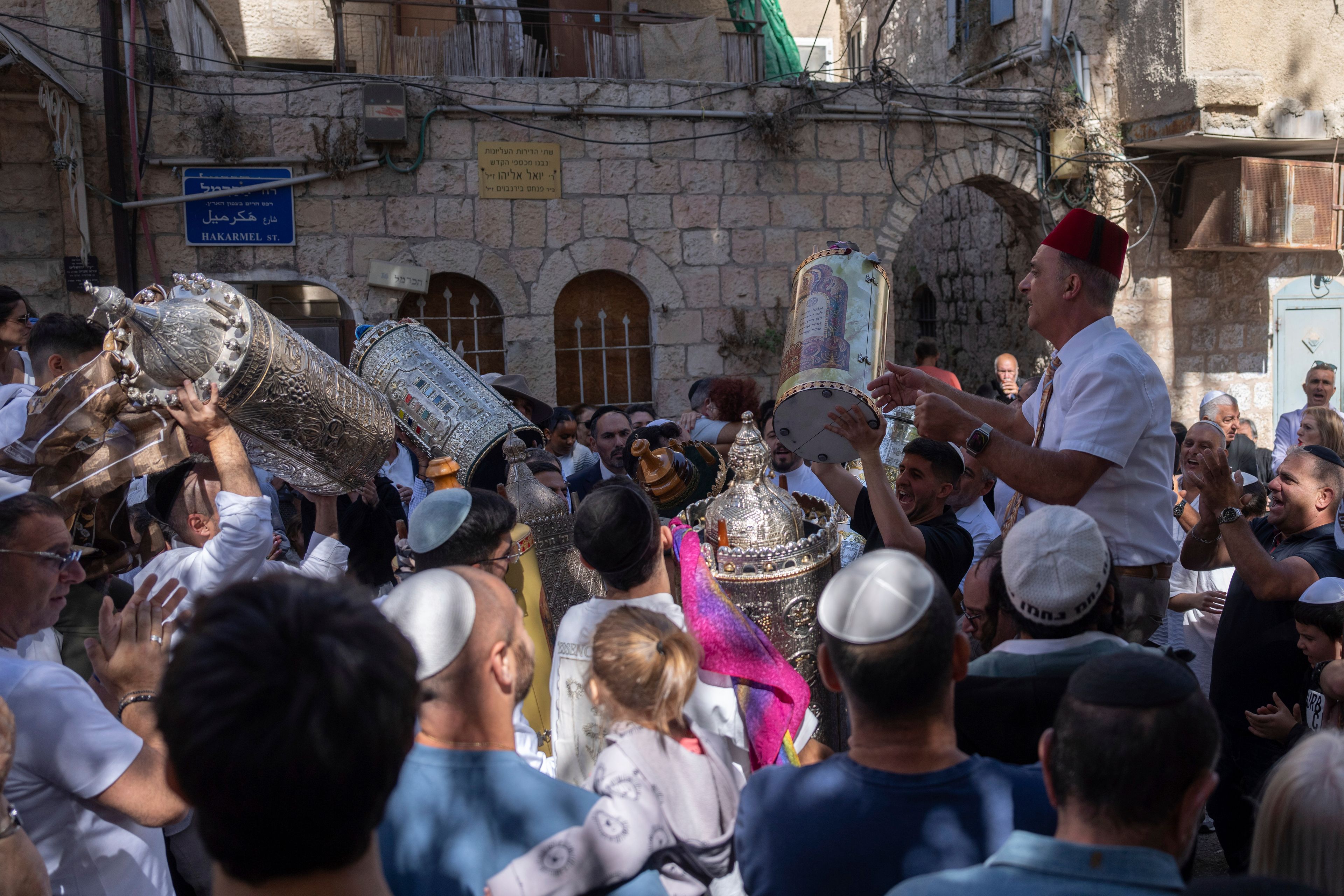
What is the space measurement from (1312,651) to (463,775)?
8.07 ft

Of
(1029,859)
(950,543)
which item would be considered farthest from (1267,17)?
(1029,859)

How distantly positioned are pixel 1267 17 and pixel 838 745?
9.24 meters

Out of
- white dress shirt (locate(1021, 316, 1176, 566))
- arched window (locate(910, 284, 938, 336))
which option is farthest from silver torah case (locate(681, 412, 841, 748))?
arched window (locate(910, 284, 938, 336))

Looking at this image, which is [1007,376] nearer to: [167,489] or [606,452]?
[606,452]

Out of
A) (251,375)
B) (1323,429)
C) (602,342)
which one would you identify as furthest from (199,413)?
(602,342)

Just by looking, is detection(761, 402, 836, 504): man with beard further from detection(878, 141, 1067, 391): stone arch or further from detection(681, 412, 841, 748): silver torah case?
detection(878, 141, 1067, 391): stone arch

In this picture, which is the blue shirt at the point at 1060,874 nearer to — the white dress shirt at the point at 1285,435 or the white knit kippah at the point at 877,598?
the white knit kippah at the point at 877,598

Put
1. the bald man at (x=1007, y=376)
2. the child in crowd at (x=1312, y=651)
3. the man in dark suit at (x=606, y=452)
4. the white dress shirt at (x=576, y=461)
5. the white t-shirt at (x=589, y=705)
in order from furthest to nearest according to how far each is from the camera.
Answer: the bald man at (x=1007, y=376) < the white dress shirt at (x=576, y=461) < the man in dark suit at (x=606, y=452) < the child in crowd at (x=1312, y=651) < the white t-shirt at (x=589, y=705)

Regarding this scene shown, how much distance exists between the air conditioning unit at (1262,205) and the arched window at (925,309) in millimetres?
2991

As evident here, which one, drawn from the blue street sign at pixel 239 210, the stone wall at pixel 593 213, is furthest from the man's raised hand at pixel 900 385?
the blue street sign at pixel 239 210

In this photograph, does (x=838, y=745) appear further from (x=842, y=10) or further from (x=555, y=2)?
(x=842, y=10)

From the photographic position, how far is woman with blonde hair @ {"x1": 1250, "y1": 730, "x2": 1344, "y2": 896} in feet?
3.95

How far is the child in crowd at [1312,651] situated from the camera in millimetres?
2691

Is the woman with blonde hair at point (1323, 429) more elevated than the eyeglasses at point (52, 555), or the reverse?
the eyeglasses at point (52, 555)
